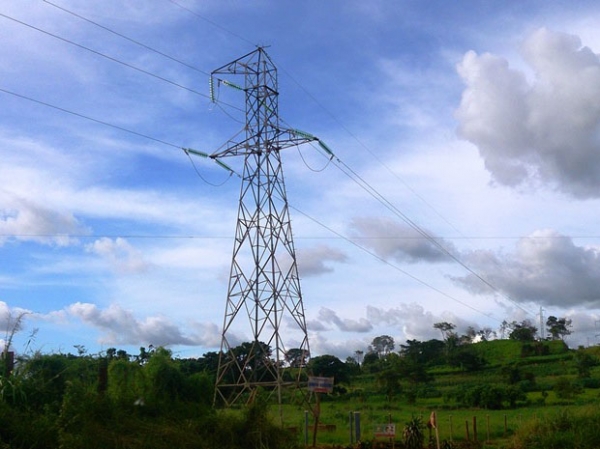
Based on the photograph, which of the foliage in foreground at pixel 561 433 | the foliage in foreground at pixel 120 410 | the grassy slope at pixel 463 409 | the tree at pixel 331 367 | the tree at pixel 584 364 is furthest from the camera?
the tree at pixel 584 364

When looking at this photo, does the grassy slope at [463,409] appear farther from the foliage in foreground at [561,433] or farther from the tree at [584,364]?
the foliage in foreground at [561,433]

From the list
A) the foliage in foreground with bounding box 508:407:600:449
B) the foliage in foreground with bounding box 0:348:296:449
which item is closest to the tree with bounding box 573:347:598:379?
the foliage in foreground with bounding box 508:407:600:449

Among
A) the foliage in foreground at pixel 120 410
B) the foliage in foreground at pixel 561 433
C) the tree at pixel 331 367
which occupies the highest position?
the tree at pixel 331 367

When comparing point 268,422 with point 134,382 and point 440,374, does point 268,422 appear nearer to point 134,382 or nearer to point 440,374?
point 134,382

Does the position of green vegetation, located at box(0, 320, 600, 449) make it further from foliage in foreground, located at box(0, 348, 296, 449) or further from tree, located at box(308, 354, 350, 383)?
tree, located at box(308, 354, 350, 383)

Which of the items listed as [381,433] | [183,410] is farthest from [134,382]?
[381,433]

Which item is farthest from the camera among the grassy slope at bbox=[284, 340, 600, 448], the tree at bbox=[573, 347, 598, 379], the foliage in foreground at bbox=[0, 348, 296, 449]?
the tree at bbox=[573, 347, 598, 379]

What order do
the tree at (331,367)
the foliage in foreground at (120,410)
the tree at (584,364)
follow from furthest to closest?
the tree at (584,364) < the tree at (331,367) < the foliage in foreground at (120,410)

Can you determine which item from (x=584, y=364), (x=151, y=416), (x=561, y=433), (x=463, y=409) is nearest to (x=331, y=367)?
(x=463, y=409)

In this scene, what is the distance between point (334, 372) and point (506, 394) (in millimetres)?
18418

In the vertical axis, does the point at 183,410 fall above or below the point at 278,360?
below

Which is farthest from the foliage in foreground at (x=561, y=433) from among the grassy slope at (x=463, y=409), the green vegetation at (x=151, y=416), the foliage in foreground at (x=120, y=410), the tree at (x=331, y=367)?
the tree at (x=331, y=367)

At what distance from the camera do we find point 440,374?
82.7 meters

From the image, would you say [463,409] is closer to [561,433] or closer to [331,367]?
[331,367]
